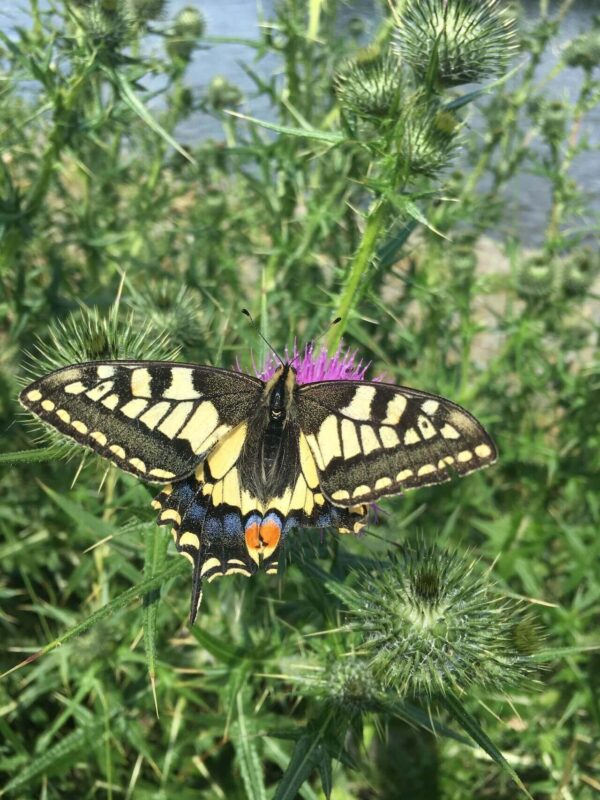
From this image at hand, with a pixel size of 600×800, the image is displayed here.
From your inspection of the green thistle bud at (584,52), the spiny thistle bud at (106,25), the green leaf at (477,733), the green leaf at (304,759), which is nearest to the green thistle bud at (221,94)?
the spiny thistle bud at (106,25)

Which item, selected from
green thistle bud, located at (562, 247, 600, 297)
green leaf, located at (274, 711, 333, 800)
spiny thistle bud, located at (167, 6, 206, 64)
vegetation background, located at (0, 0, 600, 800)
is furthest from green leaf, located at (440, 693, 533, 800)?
spiny thistle bud, located at (167, 6, 206, 64)

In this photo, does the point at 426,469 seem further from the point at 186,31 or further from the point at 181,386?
the point at 186,31

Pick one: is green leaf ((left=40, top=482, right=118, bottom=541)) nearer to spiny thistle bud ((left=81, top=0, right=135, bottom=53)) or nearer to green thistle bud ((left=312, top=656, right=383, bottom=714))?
green thistle bud ((left=312, top=656, right=383, bottom=714))

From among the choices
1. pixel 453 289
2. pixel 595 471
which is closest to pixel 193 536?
pixel 595 471

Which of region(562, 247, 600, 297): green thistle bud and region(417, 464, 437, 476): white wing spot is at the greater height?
region(417, 464, 437, 476): white wing spot

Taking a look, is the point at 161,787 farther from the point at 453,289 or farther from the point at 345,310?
the point at 453,289

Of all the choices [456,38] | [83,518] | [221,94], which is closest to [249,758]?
[83,518]
